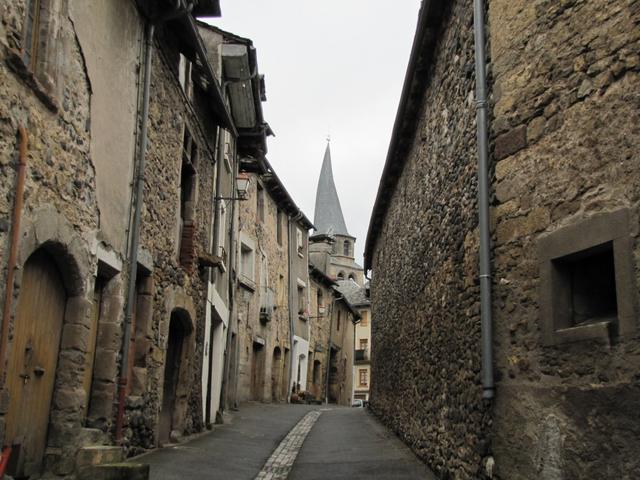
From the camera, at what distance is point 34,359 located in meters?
5.82

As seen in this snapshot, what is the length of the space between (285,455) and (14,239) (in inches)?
228

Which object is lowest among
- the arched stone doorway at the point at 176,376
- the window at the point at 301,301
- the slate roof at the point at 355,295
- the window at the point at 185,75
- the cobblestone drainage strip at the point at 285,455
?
the cobblestone drainage strip at the point at 285,455

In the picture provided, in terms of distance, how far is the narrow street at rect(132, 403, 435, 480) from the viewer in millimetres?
7762

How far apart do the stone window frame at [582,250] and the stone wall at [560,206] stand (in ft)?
0.04

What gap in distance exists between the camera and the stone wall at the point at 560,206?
4262mm

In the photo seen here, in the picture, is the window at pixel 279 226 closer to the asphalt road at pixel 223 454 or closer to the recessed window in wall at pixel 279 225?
the recessed window in wall at pixel 279 225

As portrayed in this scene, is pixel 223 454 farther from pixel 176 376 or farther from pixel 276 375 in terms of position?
pixel 276 375

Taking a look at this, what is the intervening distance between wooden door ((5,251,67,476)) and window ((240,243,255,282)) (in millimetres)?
13314

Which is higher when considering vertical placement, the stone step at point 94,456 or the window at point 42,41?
the window at point 42,41

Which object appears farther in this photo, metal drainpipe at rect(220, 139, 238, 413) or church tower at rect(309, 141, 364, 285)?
church tower at rect(309, 141, 364, 285)

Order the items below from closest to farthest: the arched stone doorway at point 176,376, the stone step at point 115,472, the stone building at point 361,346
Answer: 1. the stone step at point 115,472
2. the arched stone doorway at point 176,376
3. the stone building at point 361,346

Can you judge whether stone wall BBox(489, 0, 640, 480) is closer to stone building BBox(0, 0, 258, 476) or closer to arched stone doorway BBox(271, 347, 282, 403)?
stone building BBox(0, 0, 258, 476)

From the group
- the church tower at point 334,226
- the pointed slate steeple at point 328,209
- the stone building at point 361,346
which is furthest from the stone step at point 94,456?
the pointed slate steeple at point 328,209

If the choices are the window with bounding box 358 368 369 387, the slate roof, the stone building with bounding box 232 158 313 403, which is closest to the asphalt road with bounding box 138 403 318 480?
the stone building with bounding box 232 158 313 403
